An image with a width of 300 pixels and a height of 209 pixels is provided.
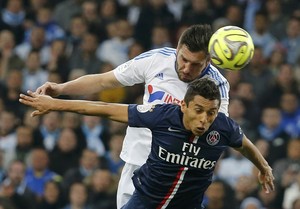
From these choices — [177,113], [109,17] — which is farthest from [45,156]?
[177,113]

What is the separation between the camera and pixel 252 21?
17.1 m

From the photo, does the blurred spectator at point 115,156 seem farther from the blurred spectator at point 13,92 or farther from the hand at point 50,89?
the hand at point 50,89

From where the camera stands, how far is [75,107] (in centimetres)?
816

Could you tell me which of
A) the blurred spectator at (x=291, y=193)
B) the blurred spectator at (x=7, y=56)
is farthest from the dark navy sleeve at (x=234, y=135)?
the blurred spectator at (x=7, y=56)

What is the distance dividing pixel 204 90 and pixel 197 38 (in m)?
0.94

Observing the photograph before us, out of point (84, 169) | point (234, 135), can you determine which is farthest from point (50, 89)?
point (84, 169)

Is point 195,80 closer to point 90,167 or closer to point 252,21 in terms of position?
point 90,167

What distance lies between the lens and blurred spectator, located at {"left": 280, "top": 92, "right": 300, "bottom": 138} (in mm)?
14547

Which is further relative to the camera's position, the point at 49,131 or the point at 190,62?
the point at 49,131

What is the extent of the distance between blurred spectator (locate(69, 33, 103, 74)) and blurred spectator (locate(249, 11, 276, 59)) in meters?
2.51

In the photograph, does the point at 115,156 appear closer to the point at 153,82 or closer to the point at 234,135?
the point at 153,82

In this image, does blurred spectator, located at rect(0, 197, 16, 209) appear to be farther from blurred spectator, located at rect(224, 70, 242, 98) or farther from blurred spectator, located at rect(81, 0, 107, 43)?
blurred spectator, located at rect(81, 0, 107, 43)

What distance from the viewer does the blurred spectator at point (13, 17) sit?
17.8 meters

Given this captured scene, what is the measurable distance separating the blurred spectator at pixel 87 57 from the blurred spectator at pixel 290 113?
3.30 meters
